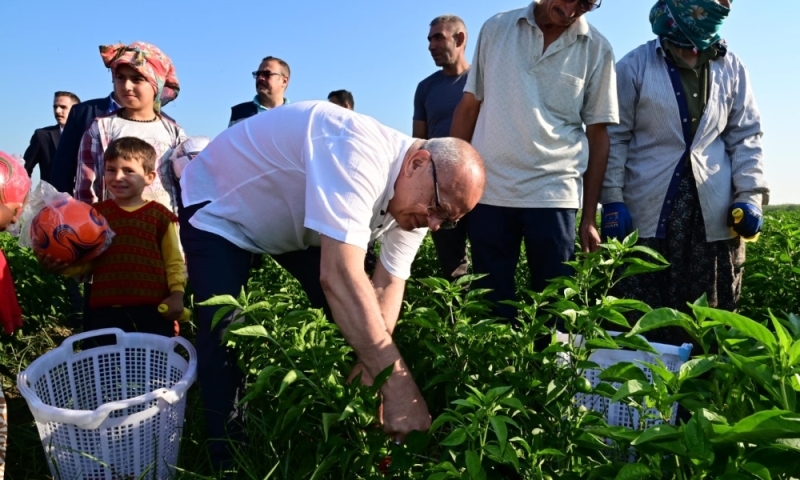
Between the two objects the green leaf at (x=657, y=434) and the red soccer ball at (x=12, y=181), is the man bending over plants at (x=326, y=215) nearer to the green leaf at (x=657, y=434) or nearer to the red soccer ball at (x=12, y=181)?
the red soccer ball at (x=12, y=181)

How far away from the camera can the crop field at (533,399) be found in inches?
39.3

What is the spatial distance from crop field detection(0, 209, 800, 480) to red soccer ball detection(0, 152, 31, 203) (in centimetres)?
84

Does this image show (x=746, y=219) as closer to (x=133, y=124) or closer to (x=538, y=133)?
(x=538, y=133)

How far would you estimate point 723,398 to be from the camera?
1.19 metres

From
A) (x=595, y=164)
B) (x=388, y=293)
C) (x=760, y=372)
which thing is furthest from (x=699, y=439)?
(x=595, y=164)

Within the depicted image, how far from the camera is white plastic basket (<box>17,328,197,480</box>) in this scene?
1.91m

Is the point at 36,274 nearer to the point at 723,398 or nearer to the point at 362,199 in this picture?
the point at 362,199

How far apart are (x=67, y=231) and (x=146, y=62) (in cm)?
99

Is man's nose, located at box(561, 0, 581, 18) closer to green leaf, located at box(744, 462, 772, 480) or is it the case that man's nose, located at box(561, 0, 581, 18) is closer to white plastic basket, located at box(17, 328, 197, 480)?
white plastic basket, located at box(17, 328, 197, 480)

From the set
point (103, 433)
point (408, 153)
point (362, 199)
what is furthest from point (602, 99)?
point (103, 433)

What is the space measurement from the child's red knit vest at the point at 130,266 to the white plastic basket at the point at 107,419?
1.60 feet

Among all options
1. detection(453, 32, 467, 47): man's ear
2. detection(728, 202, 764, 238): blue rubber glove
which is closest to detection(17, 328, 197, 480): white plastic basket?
detection(728, 202, 764, 238): blue rubber glove

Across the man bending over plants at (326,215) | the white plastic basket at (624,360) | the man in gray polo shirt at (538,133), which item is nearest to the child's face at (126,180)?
the man bending over plants at (326,215)

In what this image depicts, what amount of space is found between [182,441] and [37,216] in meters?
1.21
